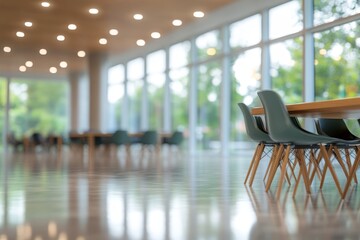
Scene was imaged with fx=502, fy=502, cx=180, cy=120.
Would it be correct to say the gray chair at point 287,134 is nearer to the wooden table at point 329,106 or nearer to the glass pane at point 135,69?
the wooden table at point 329,106

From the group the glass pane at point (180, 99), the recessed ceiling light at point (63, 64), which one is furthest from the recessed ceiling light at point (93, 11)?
the recessed ceiling light at point (63, 64)

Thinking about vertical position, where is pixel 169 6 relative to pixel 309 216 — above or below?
above

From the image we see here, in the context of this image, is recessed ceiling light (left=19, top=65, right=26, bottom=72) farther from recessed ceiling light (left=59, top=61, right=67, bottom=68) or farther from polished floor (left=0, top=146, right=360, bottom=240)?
polished floor (left=0, top=146, right=360, bottom=240)

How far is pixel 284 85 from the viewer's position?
1012cm

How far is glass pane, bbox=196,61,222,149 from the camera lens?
12352 millimetres

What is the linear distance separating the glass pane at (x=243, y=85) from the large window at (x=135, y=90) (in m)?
4.89

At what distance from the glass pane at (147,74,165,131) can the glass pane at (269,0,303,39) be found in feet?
16.6

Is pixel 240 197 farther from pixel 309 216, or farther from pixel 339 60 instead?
pixel 339 60

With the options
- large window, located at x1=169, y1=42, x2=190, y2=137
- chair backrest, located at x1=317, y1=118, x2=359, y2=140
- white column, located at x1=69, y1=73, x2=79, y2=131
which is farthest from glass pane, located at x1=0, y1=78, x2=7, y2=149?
chair backrest, located at x1=317, y1=118, x2=359, y2=140

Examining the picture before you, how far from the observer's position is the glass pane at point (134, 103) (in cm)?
1625

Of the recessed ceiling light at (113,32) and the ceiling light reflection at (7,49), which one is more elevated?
the ceiling light reflection at (7,49)

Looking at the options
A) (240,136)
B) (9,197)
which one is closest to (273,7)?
(240,136)

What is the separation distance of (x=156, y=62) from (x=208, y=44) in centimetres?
279

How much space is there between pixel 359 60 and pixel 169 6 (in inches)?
140
